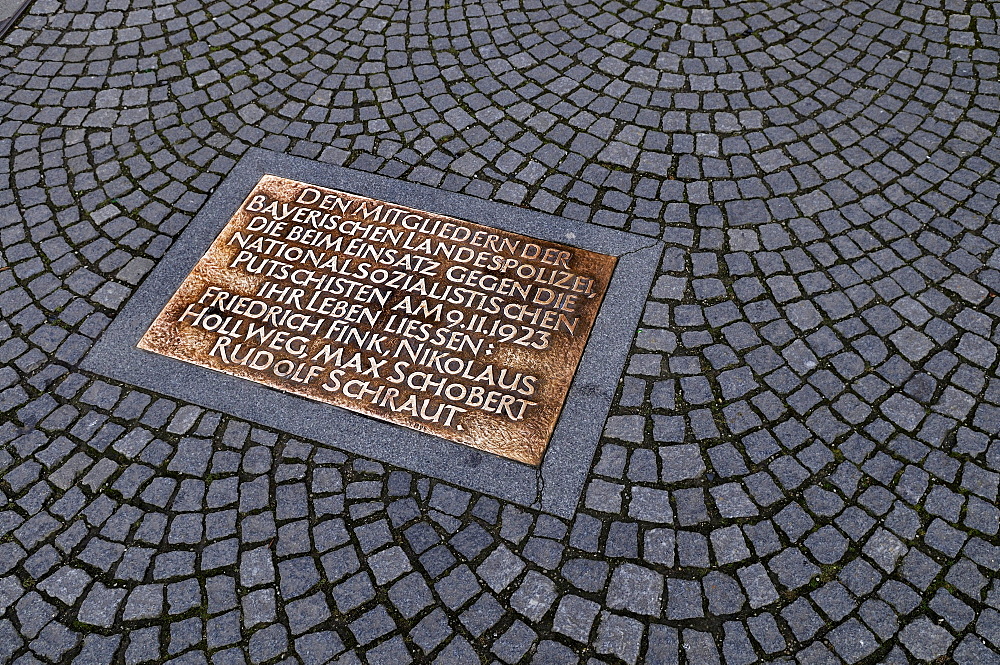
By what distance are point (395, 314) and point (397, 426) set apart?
0.70 meters

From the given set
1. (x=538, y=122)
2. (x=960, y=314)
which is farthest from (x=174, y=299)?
(x=960, y=314)

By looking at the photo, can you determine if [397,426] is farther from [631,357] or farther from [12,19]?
[12,19]

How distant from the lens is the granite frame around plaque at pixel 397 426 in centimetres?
392

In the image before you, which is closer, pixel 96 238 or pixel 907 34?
pixel 96 238

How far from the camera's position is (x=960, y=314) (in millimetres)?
4398

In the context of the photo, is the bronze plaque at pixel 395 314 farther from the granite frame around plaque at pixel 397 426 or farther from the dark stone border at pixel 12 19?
the dark stone border at pixel 12 19

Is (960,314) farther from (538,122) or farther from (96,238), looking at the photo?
(96,238)

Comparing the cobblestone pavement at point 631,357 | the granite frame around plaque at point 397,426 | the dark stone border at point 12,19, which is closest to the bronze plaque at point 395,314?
the granite frame around plaque at point 397,426

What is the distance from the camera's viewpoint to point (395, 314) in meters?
4.46

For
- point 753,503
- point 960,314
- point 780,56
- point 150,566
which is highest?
point 780,56

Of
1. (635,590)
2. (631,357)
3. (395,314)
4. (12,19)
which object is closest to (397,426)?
(395,314)

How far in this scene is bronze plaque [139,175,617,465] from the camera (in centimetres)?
415

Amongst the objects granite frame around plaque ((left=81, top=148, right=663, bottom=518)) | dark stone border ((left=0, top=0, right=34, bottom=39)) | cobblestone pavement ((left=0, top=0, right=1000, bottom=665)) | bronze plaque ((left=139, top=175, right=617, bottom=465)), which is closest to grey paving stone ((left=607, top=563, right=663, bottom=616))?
cobblestone pavement ((left=0, top=0, right=1000, bottom=665))

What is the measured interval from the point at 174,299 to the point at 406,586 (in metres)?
2.16
